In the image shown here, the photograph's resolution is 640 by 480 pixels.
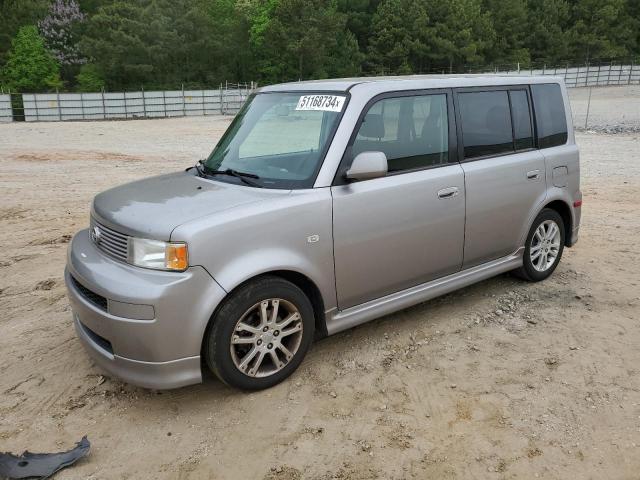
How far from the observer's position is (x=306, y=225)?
3.68 metres

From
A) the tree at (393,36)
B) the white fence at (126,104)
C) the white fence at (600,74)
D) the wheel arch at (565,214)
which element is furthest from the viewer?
the tree at (393,36)

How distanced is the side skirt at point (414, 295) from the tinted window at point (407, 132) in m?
0.93

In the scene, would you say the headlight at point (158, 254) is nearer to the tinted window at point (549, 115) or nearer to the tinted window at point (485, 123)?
the tinted window at point (485, 123)

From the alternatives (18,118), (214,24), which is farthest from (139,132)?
(214,24)

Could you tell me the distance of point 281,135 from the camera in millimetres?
4383

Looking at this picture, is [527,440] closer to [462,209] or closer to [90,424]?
[462,209]

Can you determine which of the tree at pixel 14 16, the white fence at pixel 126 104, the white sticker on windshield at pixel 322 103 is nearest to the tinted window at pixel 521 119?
the white sticker on windshield at pixel 322 103

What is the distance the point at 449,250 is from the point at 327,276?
47.4 inches

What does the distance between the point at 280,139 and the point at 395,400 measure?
2.03 metres

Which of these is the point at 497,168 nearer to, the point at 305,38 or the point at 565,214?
the point at 565,214

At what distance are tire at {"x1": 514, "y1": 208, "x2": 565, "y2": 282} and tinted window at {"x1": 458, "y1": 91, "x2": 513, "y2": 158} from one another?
85cm

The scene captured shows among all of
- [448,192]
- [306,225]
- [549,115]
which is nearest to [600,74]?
[549,115]

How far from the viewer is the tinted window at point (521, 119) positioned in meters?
5.04

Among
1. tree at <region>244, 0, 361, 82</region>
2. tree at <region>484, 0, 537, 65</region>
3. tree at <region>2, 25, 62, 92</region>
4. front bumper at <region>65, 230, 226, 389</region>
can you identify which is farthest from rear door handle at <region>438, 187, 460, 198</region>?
tree at <region>484, 0, 537, 65</region>
